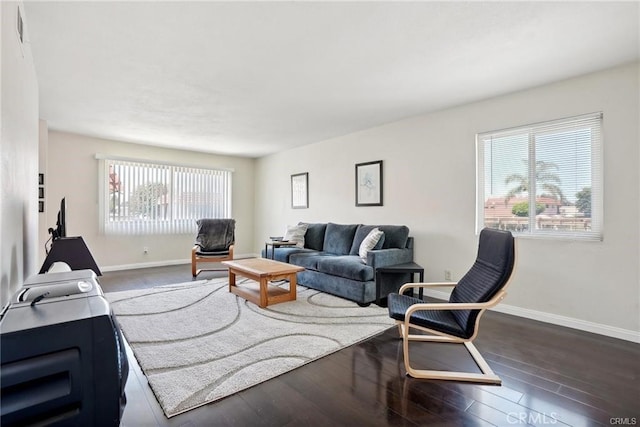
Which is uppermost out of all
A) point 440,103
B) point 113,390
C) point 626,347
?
point 440,103

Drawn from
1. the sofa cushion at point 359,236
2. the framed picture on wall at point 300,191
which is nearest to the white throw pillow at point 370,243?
the sofa cushion at point 359,236

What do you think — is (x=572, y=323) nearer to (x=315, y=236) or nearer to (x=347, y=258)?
(x=347, y=258)

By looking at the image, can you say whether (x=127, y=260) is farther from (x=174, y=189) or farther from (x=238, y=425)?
(x=238, y=425)

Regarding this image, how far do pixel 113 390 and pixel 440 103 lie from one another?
3.94 metres

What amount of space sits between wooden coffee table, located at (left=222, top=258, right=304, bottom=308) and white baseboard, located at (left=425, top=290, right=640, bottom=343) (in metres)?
2.37

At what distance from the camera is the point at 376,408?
1.72 m

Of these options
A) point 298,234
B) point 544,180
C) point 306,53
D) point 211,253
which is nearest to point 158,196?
point 211,253

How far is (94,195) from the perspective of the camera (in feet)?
17.6

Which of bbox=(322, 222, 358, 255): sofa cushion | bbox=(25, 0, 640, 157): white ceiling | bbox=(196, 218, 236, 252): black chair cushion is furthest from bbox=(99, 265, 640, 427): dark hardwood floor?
bbox=(196, 218, 236, 252): black chair cushion

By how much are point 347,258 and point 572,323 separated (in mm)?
2380

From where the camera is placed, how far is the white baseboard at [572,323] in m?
2.66

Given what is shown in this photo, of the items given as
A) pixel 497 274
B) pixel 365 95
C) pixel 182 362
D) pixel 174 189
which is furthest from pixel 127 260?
pixel 497 274

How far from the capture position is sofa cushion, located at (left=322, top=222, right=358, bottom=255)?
4.62 metres

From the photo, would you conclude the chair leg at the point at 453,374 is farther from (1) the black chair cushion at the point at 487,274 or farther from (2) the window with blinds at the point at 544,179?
(2) the window with blinds at the point at 544,179
